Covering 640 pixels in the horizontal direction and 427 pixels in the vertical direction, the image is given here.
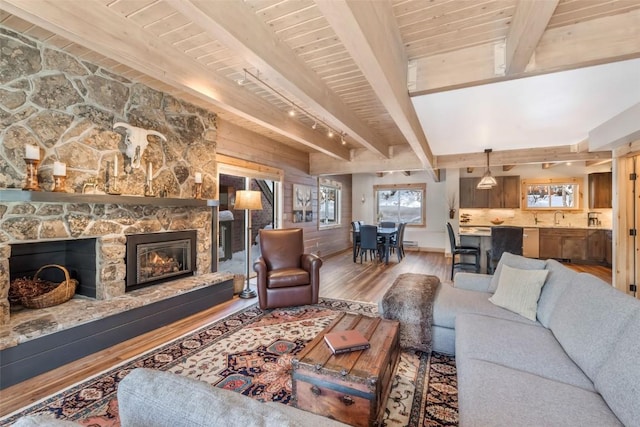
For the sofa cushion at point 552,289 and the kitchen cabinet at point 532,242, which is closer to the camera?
the sofa cushion at point 552,289

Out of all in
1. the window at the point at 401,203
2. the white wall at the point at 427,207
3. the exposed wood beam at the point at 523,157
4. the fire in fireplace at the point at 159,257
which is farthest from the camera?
the window at the point at 401,203

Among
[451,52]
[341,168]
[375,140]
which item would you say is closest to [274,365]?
[451,52]

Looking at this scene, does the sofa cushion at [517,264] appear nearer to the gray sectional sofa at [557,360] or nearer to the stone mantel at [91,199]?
the gray sectional sofa at [557,360]

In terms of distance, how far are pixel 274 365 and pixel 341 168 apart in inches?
182

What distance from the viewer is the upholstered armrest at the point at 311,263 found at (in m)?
3.81

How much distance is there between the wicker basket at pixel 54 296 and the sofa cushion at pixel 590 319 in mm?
4079

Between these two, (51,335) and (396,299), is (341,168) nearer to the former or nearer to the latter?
(396,299)

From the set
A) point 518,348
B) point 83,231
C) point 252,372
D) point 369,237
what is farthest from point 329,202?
point 518,348

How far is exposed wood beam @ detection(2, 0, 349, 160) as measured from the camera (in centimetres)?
172

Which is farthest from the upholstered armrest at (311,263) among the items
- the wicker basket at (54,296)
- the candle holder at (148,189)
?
the wicker basket at (54,296)

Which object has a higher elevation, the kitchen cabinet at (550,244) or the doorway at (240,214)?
the doorway at (240,214)

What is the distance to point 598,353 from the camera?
1.42 metres

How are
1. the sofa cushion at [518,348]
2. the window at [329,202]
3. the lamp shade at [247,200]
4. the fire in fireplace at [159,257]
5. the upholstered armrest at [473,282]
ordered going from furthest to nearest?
the window at [329,202]
the lamp shade at [247,200]
the fire in fireplace at [159,257]
the upholstered armrest at [473,282]
the sofa cushion at [518,348]

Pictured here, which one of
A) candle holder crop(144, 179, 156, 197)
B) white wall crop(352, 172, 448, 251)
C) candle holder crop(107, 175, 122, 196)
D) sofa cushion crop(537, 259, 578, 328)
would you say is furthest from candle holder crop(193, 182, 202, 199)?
white wall crop(352, 172, 448, 251)
